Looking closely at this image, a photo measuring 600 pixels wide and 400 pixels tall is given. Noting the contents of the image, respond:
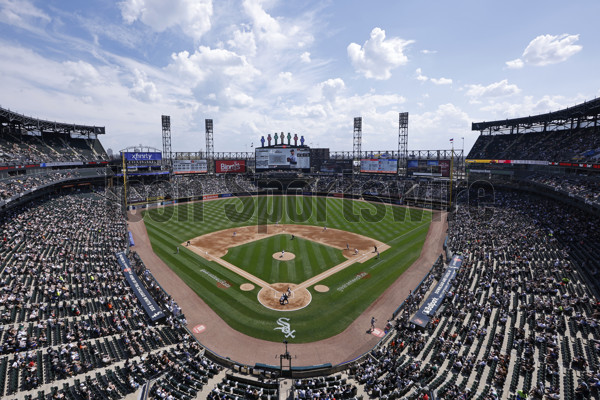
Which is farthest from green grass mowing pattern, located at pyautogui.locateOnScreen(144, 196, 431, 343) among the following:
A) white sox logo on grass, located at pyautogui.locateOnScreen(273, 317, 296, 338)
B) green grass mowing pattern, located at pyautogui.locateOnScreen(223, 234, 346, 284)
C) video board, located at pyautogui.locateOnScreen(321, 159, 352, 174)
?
video board, located at pyautogui.locateOnScreen(321, 159, 352, 174)

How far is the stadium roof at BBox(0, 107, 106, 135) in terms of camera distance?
52013 millimetres

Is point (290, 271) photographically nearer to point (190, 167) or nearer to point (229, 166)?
point (190, 167)

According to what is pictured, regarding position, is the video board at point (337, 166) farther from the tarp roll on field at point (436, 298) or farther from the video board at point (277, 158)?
the tarp roll on field at point (436, 298)

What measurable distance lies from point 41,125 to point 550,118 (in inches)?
4037

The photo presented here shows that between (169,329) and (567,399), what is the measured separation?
2381 cm

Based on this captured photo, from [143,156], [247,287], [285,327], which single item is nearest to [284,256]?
[247,287]

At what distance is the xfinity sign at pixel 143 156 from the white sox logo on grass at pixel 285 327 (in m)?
66.3

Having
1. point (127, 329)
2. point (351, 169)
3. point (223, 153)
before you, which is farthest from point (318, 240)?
point (223, 153)

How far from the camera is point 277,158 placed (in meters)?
86.9

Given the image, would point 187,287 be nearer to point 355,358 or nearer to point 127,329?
point 127,329

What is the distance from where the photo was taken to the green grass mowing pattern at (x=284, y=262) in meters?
31.0

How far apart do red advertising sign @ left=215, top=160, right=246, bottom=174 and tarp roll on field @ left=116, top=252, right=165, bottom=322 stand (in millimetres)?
62168

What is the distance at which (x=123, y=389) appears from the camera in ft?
50.3

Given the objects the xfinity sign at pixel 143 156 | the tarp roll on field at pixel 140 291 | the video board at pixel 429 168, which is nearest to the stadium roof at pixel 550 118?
the video board at pixel 429 168
